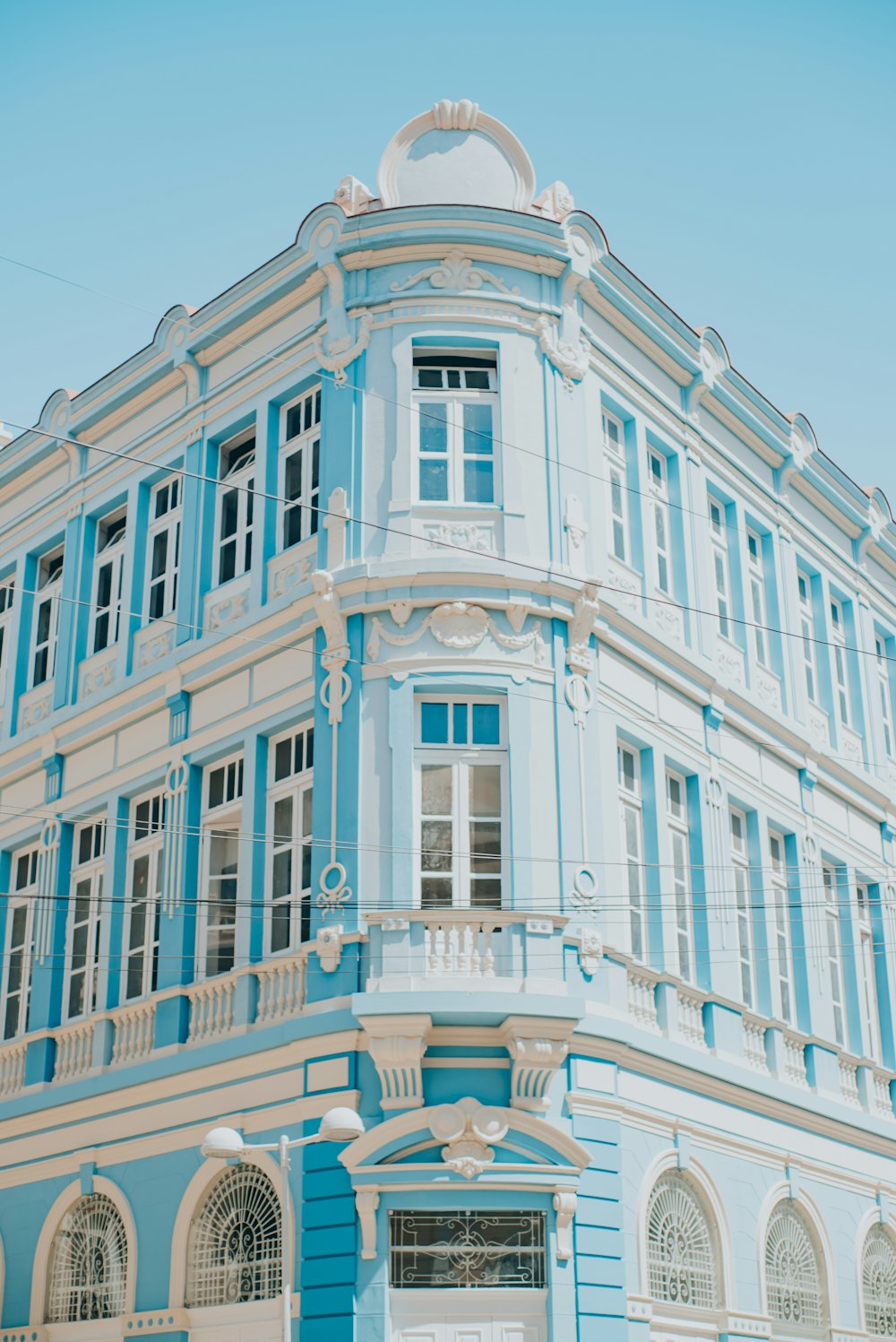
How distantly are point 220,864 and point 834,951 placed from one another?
9217 mm

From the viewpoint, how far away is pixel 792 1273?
2116cm

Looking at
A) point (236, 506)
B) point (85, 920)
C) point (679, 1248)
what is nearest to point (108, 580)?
point (236, 506)

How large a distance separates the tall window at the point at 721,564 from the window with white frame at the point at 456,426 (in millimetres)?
4806

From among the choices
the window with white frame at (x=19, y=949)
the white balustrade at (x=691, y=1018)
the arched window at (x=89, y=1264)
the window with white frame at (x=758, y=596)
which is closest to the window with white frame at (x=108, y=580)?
the window with white frame at (x=19, y=949)

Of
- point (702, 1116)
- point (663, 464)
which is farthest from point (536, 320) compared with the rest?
point (702, 1116)

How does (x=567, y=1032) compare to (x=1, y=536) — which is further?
(x=1, y=536)

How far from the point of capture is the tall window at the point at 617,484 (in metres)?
21.7

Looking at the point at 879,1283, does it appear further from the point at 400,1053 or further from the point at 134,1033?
the point at 134,1033

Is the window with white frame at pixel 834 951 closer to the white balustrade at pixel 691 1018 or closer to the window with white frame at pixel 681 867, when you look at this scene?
the window with white frame at pixel 681 867

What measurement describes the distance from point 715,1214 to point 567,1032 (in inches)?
159

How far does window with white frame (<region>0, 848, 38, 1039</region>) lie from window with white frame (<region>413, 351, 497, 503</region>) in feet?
26.9

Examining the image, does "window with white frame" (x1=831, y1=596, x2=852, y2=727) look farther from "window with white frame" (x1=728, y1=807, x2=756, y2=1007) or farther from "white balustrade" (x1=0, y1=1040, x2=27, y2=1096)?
"white balustrade" (x1=0, y1=1040, x2=27, y2=1096)

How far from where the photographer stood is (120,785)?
878 inches

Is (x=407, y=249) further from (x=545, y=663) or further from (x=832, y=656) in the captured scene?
(x=832, y=656)
